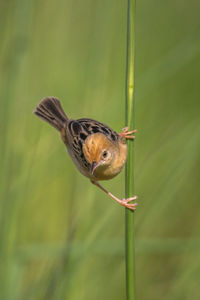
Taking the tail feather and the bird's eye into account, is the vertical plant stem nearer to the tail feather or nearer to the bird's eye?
the bird's eye

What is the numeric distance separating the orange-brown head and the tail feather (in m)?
0.69

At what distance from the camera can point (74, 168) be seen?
3.74m

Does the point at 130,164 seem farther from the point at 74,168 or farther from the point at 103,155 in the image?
the point at 74,168

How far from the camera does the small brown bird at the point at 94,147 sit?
9.75ft

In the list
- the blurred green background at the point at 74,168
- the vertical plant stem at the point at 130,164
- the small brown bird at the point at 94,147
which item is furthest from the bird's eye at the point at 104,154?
the vertical plant stem at the point at 130,164

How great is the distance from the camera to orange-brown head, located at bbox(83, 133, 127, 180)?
9.71 ft

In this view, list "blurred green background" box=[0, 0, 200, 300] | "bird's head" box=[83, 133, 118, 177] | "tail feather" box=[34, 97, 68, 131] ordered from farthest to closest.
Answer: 1. "tail feather" box=[34, 97, 68, 131]
2. "bird's head" box=[83, 133, 118, 177]
3. "blurred green background" box=[0, 0, 200, 300]

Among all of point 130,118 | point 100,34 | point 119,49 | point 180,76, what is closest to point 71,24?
point 119,49

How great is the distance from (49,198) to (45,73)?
1085 mm

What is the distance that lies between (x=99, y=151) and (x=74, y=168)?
0.81m

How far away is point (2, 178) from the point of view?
2.63 meters

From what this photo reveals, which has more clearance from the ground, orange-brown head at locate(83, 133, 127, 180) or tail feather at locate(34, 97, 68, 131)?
tail feather at locate(34, 97, 68, 131)

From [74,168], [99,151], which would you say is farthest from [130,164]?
[74,168]

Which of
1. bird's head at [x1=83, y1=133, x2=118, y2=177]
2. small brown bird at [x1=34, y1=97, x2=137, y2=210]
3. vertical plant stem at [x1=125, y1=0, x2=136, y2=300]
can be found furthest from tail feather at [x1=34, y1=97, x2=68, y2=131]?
vertical plant stem at [x1=125, y1=0, x2=136, y2=300]
